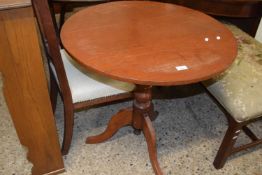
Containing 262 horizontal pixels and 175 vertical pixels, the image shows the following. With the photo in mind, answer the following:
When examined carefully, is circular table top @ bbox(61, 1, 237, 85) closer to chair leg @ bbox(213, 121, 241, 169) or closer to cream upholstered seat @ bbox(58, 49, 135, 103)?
cream upholstered seat @ bbox(58, 49, 135, 103)

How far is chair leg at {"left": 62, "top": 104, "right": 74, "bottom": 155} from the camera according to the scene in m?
1.25

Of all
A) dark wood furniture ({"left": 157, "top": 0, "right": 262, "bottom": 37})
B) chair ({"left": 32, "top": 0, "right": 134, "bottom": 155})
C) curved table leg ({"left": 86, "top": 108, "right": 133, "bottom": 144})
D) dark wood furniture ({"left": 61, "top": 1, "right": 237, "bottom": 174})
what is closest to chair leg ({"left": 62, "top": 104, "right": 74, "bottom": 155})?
chair ({"left": 32, "top": 0, "right": 134, "bottom": 155})

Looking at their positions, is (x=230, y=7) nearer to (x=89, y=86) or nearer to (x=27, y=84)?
(x=89, y=86)

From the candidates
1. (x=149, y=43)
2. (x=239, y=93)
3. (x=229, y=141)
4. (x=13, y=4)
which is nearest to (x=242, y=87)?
(x=239, y=93)

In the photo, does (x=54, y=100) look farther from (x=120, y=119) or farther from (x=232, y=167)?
(x=232, y=167)

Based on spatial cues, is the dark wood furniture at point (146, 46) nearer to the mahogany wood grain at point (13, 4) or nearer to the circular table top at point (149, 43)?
the circular table top at point (149, 43)

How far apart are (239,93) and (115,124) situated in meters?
0.67

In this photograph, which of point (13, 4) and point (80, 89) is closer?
point (13, 4)

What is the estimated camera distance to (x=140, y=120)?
1.43 meters

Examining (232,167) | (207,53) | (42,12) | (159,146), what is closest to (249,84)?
(207,53)

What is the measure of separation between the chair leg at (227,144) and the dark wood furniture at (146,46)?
1.08ft

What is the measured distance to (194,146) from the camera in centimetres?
158

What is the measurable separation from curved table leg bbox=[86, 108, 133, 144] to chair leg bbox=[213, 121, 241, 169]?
0.51m

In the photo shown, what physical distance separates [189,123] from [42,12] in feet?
3.83
